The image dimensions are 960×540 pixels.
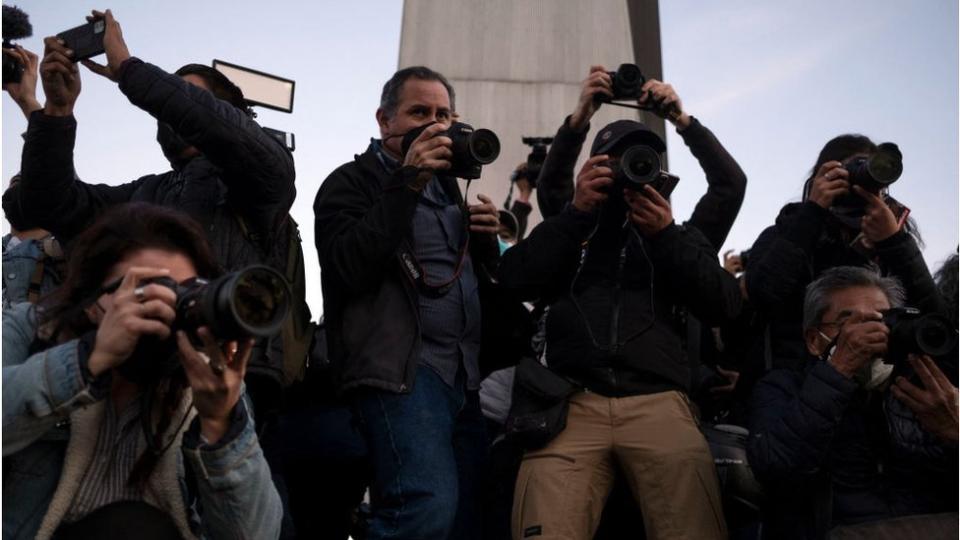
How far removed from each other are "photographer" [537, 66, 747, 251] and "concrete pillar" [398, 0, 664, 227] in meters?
3.33

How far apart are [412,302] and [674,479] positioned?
843mm

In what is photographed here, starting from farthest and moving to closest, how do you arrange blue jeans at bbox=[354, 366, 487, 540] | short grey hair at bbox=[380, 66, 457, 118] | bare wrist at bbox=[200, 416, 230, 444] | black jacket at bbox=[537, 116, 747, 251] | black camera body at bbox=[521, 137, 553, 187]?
black camera body at bbox=[521, 137, 553, 187] < black jacket at bbox=[537, 116, 747, 251] < short grey hair at bbox=[380, 66, 457, 118] < blue jeans at bbox=[354, 366, 487, 540] < bare wrist at bbox=[200, 416, 230, 444]

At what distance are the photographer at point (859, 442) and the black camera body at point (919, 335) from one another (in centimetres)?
3

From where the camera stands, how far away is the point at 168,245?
1954 millimetres

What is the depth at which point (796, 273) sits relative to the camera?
322 centimetres

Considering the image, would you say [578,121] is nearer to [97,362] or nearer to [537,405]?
[537,405]

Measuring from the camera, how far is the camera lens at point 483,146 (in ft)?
9.34

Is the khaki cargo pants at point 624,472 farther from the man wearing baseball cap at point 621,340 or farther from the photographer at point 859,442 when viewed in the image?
the photographer at point 859,442

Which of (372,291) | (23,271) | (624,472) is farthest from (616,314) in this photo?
(23,271)

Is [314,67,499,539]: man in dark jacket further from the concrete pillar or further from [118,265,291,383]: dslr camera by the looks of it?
the concrete pillar

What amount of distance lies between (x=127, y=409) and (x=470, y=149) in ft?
4.18

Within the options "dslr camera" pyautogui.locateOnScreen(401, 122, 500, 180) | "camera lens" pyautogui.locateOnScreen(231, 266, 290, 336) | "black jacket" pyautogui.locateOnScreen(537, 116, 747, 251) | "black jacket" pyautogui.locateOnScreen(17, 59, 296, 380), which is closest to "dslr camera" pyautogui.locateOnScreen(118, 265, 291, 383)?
"camera lens" pyautogui.locateOnScreen(231, 266, 290, 336)

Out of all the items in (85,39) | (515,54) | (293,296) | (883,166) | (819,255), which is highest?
(515,54)

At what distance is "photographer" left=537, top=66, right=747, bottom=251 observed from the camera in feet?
11.2
